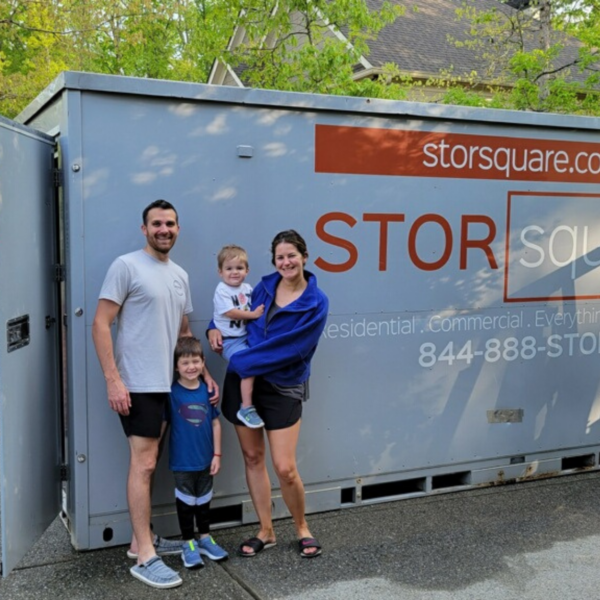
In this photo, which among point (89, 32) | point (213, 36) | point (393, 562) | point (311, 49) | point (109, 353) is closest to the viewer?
point (109, 353)

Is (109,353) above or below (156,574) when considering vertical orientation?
above

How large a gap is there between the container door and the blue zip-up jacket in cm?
110

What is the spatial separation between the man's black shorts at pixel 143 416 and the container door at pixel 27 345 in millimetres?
Answer: 552

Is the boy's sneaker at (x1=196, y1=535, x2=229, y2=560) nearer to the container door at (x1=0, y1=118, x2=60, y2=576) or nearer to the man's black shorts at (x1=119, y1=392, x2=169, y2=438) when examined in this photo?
the man's black shorts at (x1=119, y1=392, x2=169, y2=438)

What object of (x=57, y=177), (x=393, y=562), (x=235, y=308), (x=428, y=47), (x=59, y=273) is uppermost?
(x=428, y=47)

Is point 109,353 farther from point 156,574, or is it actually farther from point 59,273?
point 156,574

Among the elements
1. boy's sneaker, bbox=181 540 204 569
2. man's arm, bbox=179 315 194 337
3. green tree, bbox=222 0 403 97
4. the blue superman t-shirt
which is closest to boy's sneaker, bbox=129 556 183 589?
boy's sneaker, bbox=181 540 204 569

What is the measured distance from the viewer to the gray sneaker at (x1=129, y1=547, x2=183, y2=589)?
357 cm

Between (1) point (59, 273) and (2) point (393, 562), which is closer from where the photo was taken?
(2) point (393, 562)

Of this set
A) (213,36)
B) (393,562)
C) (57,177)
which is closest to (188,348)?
(57,177)

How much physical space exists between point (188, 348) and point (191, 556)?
114cm

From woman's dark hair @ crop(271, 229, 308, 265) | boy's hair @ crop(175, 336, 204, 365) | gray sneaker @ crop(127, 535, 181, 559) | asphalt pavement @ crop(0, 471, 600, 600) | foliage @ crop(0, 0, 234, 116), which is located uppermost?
foliage @ crop(0, 0, 234, 116)

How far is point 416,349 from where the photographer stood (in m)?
4.70

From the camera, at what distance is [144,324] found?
3674 millimetres
